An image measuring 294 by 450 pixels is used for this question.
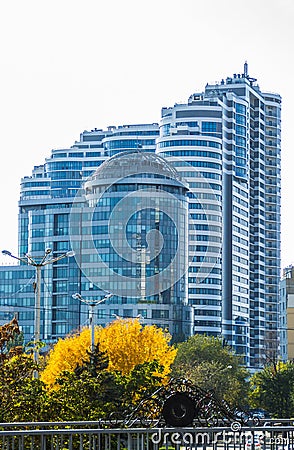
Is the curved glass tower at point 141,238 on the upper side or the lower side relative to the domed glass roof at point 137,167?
lower

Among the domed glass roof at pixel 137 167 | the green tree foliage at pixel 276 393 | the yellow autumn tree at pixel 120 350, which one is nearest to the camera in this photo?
the yellow autumn tree at pixel 120 350

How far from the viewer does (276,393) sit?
61.4 metres

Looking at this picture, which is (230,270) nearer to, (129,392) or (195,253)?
(195,253)

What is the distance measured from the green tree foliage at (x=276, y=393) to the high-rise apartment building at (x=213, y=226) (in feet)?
137

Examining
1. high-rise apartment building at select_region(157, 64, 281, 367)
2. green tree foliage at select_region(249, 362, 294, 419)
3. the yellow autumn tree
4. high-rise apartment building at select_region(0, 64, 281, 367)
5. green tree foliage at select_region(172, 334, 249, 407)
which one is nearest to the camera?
the yellow autumn tree

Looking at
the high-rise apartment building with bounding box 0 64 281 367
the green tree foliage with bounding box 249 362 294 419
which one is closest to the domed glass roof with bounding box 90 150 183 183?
the high-rise apartment building with bounding box 0 64 281 367

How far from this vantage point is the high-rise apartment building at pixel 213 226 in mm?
114688

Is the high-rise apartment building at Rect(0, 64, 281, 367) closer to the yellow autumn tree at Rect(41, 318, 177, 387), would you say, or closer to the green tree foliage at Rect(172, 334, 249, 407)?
the green tree foliage at Rect(172, 334, 249, 407)

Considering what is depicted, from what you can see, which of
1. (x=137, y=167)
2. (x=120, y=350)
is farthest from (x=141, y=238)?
(x=120, y=350)

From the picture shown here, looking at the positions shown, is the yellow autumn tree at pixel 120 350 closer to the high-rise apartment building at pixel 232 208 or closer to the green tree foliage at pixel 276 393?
the green tree foliage at pixel 276 393

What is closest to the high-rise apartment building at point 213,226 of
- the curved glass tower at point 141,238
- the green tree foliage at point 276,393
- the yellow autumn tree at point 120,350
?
the curved glass tower at point 141,238

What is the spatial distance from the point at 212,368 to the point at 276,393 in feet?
15.7

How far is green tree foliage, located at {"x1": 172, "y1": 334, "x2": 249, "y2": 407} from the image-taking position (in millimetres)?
61156

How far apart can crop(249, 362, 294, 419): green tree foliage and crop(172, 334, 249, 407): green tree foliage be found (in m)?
1.53
